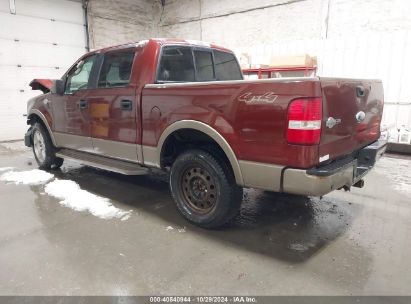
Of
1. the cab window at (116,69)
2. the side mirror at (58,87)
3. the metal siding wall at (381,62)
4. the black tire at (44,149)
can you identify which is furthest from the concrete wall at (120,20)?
the cab window at (116,69)

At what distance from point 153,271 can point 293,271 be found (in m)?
1.08

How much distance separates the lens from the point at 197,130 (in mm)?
2863

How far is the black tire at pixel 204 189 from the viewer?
9.08 feet

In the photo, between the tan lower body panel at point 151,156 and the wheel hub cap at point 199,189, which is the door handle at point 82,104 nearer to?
the tan lower body panel at point 151,156

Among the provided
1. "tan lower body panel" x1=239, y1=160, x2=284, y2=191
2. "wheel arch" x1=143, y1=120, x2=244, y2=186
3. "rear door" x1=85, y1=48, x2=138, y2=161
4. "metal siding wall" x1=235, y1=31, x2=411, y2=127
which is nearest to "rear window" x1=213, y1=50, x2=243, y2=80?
"rear door" x1=85, y1=48, x2=138, y2=161

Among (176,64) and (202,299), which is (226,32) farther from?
(202,299)

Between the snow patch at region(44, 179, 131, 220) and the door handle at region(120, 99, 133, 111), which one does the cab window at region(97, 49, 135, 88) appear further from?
the snow patch at region(44, 179, 131, 220)

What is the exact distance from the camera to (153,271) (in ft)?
7.79

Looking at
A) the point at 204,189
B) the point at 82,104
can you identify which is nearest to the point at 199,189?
the point at 204,189

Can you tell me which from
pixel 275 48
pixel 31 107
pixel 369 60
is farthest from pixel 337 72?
pixel 31 107

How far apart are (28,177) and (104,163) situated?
70.7 inches

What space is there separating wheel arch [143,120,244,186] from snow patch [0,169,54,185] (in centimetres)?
228

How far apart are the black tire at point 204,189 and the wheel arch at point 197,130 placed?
5.8 inches

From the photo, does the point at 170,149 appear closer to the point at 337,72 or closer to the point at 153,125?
the point at 153,125
